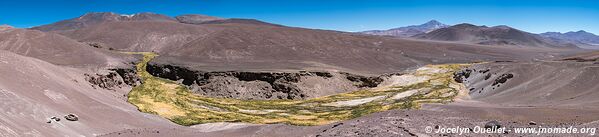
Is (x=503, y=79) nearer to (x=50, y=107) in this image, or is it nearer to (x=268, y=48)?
(x=50, y=107)

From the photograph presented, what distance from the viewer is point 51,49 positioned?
60312mm

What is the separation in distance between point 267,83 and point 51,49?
1162 inches

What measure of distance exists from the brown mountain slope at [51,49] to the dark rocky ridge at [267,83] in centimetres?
748

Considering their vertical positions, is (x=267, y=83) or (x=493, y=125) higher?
(x=493, y=125)

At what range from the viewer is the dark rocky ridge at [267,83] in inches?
1865

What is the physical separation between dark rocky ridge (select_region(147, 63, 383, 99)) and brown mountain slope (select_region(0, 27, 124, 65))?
294 inches

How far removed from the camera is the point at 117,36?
96.8 metres

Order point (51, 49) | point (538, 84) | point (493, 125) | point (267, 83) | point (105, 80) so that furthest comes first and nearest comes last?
point (51, 49)
point (267, 83)
point (105, 80)
point (538, 84)
point (493, 125)

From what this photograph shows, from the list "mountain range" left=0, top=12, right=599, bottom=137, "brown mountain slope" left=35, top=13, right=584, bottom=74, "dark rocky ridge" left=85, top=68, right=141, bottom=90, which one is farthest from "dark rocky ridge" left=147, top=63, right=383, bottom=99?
"brown mountain slope" left=35, top=13, right=584, bottom=74

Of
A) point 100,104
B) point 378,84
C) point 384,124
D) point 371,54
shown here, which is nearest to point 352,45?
point 371,54

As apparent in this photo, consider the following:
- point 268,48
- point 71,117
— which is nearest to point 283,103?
point 71,117

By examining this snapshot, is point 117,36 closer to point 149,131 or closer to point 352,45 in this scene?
point 352,45

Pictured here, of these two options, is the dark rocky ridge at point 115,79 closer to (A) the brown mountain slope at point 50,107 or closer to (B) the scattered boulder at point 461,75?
(A) the brown mountain slope at point 50,107

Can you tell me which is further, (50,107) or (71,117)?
(50,107)
